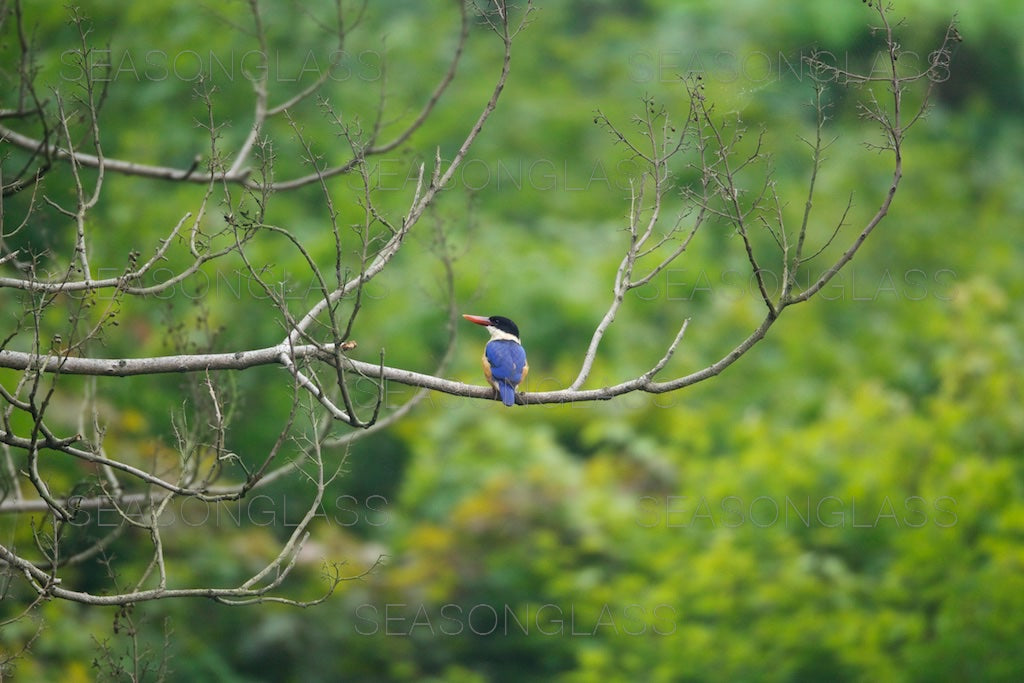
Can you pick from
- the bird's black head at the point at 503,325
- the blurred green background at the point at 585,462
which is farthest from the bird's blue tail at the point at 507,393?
the blurred green background at the point at 585,462

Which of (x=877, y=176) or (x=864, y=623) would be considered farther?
(x=877, y=176)

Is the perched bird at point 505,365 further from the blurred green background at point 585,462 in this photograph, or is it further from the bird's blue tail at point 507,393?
the blurred green background at point 585,462

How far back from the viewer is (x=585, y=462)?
9.46 m

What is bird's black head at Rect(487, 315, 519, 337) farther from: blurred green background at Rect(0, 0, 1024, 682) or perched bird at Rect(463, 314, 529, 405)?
blurred green background at Rect(0, 0, 1024, 682)

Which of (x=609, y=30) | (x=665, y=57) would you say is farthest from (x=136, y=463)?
(x=609, y=30)

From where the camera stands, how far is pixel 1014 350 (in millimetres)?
9023

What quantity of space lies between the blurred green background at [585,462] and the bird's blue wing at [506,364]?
1.05 m

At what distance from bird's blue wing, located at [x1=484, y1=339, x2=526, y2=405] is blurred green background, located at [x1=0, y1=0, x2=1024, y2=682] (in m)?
1.05

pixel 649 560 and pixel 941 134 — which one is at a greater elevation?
pixel 941 134

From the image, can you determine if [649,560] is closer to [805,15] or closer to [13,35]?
[13,35]

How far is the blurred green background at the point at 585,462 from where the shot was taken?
7.83 metres

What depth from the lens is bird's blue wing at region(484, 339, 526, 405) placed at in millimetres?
4934

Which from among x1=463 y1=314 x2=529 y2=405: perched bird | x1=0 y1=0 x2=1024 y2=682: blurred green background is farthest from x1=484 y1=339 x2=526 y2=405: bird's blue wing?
x1=0 y1=0 x2=1024 y2=682: blurred green background

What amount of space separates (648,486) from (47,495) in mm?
6863
